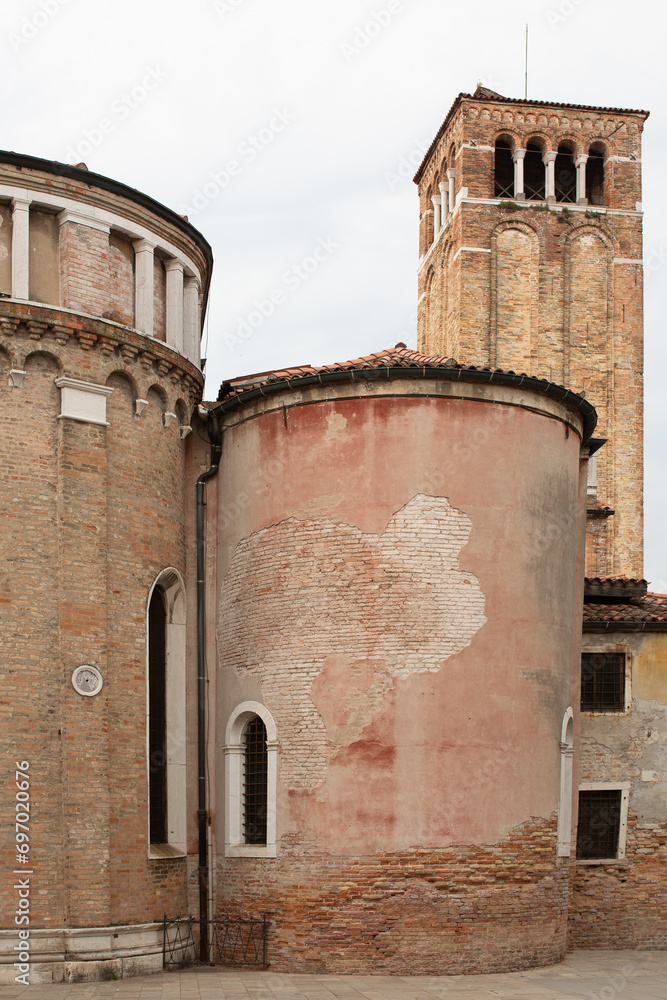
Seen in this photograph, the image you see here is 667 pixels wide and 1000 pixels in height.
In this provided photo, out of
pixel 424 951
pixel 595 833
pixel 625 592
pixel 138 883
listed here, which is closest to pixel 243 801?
pixel 138 883

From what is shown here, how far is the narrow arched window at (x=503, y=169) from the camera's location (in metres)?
46.6

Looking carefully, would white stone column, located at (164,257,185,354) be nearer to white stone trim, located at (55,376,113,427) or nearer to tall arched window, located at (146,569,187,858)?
white stone trim, located at (55,376,113,427)

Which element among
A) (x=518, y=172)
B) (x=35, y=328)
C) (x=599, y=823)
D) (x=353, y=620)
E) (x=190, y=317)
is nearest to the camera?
(x=35, y=328)

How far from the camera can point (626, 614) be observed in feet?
72.8

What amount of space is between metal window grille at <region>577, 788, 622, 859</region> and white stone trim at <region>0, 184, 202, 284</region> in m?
11.2

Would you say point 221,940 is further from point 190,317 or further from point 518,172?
point 518,172

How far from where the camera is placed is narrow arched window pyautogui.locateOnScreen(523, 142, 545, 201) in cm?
4684

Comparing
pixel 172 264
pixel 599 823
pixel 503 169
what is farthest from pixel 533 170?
pixel 599 823

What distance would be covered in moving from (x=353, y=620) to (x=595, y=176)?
3413cm

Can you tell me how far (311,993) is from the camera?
15219 millimetres

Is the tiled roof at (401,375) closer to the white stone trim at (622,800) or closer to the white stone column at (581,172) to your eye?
the white stone trim at (622,800)

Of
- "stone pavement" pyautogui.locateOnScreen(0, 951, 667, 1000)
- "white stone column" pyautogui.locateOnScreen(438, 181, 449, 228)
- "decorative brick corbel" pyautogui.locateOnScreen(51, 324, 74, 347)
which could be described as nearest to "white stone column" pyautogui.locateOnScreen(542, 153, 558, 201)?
"white stone column" pyautogui.locateOnScreen(438, 181, 449, 228)

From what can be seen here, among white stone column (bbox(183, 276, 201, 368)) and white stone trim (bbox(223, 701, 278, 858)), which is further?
white stone column (bbox(183, 276, 201, 368))

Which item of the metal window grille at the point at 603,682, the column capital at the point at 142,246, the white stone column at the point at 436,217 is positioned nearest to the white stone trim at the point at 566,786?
the metal window grille at the point at 603,682
